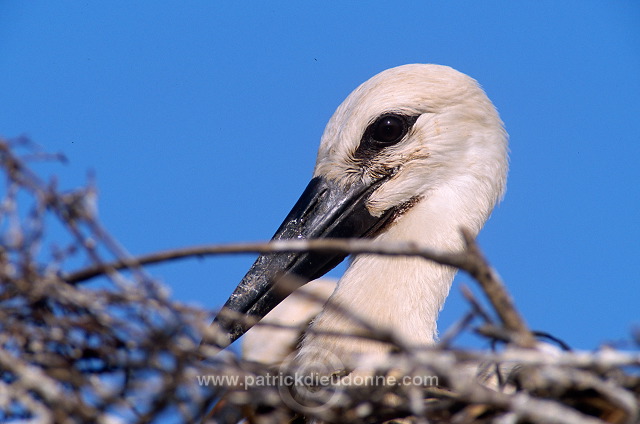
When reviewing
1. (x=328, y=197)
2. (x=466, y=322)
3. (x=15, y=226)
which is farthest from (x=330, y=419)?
(x=328, y=197)

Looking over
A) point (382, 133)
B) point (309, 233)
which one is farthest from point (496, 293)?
point (382, 133)

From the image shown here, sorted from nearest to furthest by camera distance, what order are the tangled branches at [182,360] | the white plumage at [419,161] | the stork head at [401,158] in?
the tangled branches at [182,360] → the white plumage at [419,161] → the stork head at [401,158]

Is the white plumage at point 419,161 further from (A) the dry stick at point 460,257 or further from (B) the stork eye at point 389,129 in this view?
(A) the dry stick at point 460,257

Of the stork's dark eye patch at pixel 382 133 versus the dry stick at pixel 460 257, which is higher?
the stork's dark eye patch at pixel 382 133

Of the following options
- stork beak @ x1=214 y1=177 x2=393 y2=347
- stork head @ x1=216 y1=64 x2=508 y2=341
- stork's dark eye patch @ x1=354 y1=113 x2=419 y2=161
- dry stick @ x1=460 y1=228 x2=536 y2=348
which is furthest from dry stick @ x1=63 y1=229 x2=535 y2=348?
stork's dark eye patch @ x1=354 y1=113 x2=419 y2=161

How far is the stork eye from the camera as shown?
2574 millimetres

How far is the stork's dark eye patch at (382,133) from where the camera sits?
258 centimetres

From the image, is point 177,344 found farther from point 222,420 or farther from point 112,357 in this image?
point 222,420

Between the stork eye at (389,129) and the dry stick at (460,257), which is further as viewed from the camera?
the stork eye at (389,129)

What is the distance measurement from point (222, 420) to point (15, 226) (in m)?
0.63

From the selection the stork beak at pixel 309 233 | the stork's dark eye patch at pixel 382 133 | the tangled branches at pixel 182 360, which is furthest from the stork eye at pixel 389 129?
the tangled branches at pixel 182 360

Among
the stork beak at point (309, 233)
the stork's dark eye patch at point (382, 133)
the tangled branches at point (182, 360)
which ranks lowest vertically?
the tangled branches at point (182, 360)

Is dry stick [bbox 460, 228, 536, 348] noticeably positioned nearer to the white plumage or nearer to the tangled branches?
the tangled branches

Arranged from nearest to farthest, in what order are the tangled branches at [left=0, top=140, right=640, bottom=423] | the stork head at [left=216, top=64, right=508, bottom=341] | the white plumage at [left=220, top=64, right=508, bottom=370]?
the tangled branches at [left=0, top=140, right=640, bottom=423], the white plumage at [left=220, top=64, right=508, bottom=370], the stork head at [left=216, top=64, right=508, bottom=341]
